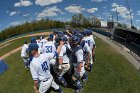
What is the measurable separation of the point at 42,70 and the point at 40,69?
98mm

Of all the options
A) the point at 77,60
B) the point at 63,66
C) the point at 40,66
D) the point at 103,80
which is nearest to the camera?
the point at 40,66

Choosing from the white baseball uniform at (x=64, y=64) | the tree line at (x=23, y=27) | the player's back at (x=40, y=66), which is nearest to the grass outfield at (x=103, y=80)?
the white baseball uniform at (x=64, y=64)

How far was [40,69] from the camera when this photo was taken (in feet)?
37.4

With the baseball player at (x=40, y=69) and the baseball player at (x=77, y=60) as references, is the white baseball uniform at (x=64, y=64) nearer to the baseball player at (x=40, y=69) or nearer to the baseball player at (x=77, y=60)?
the baseball player at (x=77, y=60)

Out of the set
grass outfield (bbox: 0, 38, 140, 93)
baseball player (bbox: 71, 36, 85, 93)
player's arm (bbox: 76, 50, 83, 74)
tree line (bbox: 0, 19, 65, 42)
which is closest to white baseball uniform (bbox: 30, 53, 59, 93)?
player's arm (bbox: 76, 50, 83, 74)

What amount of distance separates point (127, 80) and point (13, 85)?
6724 mm

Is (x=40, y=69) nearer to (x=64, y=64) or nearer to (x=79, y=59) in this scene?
(x=79, y=59)

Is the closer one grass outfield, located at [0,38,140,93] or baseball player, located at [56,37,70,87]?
baseball player, located at [56,37,70,87]

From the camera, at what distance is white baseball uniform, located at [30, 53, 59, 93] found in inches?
442

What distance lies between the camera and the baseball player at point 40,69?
11.1 meters

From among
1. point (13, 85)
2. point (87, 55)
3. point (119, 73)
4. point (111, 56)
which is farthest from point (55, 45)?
point (111, 56)

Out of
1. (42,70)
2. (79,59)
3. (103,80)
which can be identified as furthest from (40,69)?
(103,80)

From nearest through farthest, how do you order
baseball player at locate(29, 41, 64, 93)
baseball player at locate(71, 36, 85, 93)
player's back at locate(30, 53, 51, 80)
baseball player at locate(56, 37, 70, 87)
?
baseball player at locate(29, 41, 64, 93) → player's back at locate(30, 53, 51, 80) → baseball player at locate(71, 36, 85, 93) → baseball player at locate(56, 37, 70, 87)

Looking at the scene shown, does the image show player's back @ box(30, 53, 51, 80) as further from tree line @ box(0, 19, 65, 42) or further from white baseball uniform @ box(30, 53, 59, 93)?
tree line @ box(0, 19, 65, 42)
